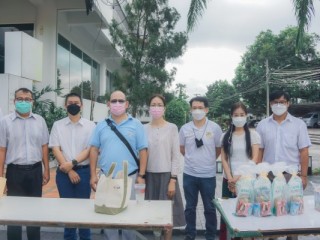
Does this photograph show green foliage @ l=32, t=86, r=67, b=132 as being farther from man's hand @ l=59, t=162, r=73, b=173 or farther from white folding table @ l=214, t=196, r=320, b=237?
white folding table @ l=214, t=196, r=320, b=237

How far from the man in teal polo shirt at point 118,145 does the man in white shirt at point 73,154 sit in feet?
0.59

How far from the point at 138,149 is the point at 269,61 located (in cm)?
3014

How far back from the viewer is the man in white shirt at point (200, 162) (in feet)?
12.9

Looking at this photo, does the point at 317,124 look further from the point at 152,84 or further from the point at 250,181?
the point at 250,181

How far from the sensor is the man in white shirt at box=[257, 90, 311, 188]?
12.0ft

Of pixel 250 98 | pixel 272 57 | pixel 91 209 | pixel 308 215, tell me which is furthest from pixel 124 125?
pixel 250 98

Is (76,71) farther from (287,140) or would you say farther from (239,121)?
(287,140)

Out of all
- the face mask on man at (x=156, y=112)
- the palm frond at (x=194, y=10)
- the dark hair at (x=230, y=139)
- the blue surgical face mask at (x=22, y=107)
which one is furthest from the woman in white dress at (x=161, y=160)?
the palm frond at (x=194, y=10)

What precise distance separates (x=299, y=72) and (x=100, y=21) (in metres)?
21.3

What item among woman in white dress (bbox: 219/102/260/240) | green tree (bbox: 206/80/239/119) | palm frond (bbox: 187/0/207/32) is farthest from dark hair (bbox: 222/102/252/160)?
green tree (bbox: 206/80/239/119)

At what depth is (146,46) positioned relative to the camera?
38.8ft

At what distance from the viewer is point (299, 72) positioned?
27922 millimetres

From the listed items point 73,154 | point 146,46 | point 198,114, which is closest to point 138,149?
point 73,154

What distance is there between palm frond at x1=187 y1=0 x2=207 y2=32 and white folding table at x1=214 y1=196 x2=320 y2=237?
16.1ft
